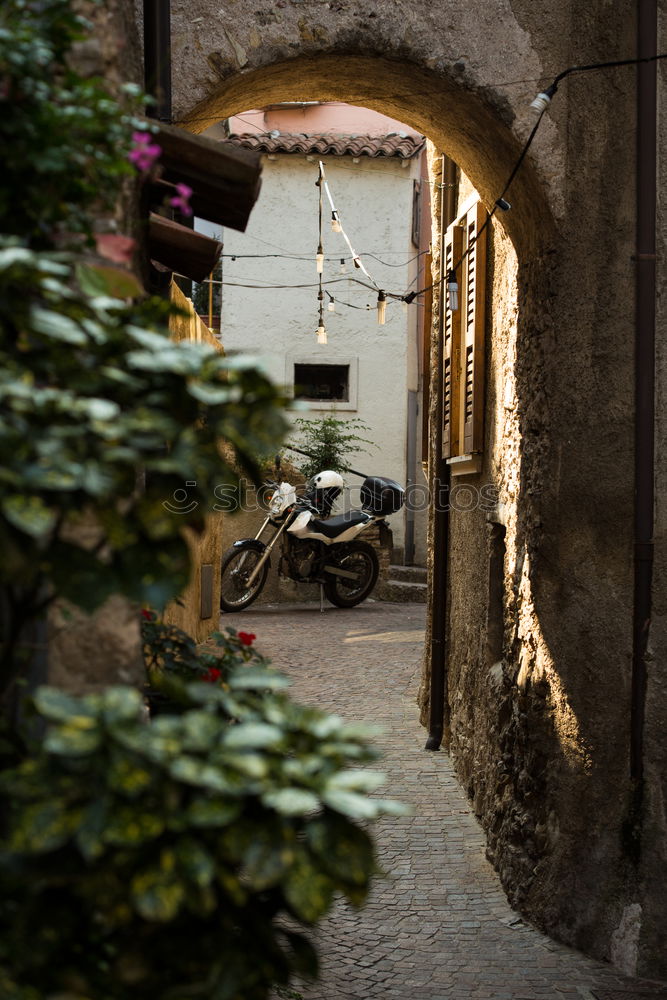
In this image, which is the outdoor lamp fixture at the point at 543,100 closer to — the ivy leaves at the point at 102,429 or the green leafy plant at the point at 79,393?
the green leafy plant at the point at 79,393

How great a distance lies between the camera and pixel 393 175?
1783 cm

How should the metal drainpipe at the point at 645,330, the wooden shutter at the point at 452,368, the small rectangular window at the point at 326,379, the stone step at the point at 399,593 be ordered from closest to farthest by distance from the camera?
the metal drainpipe at the point at 645,330 < the wooden shutter at the point at 452,368 < the stone step at the point at 399,593 < the small rectangular window at the point at 326,379

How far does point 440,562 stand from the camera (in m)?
8.12

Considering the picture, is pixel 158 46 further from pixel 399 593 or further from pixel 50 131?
pixel 399 593

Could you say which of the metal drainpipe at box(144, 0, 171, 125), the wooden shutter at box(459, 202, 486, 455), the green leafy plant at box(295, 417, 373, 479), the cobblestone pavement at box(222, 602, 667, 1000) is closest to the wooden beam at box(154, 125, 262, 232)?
the metal drainpipe at box(144, 0, 171, 125)

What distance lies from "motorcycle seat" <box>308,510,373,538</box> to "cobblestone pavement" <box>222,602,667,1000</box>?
15.9 feet

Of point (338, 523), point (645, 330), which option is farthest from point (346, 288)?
point (645, 330)

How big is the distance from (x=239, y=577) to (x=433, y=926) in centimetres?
834

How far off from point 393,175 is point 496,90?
13.5m

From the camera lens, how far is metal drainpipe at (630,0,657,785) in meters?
4.66

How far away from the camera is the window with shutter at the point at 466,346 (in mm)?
6617

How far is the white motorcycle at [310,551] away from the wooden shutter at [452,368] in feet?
17.4

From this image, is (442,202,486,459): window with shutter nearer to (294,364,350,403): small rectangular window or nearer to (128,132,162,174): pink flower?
(128,132,162,174): pink flower

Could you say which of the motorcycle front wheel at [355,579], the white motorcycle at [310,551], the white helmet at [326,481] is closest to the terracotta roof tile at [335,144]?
the white helmet at [326,481]
